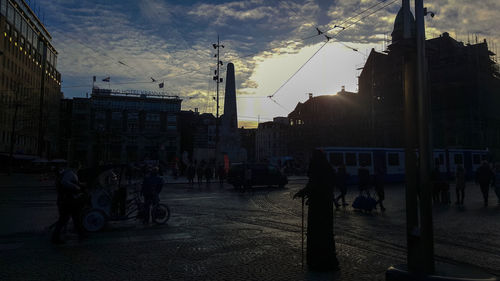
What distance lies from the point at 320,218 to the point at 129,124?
81791mm

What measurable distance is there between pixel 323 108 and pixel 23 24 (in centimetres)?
5500

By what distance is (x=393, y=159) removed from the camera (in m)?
28.4

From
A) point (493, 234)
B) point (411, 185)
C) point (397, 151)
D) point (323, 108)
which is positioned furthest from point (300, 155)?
point (411, 185)

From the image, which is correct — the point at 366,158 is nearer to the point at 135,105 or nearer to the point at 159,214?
the point at 159,214

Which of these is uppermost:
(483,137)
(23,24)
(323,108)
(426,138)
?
(23,24)

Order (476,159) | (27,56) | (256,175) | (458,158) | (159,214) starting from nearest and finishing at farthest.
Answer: (159,214)
(256,175)
(458,158)
(476,159)
(27,56)

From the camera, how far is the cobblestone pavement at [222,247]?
5473 mm

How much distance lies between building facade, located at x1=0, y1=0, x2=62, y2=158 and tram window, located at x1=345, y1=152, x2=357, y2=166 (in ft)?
107

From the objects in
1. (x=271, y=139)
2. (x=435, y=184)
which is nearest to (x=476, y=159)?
(x=435, y=184)

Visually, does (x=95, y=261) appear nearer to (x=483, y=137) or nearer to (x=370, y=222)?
(x=370, y=222)

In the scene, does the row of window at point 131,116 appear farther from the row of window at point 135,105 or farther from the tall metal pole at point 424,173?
the tall metal pole at point 424,173

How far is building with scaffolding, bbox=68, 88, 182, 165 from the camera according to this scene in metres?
78.8

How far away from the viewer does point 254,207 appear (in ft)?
45.7

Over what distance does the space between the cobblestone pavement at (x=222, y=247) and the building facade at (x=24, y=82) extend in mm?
35539
